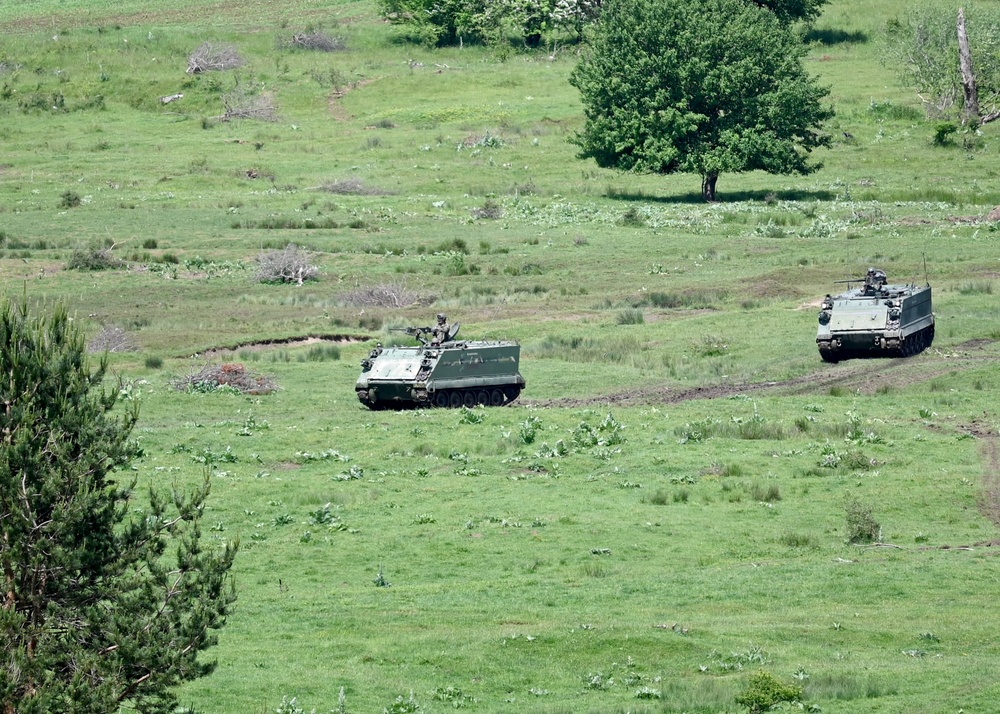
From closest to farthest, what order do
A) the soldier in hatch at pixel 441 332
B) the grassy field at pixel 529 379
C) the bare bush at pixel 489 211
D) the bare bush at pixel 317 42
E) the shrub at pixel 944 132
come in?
the grassy field at pixel 529 379, the soldier in hatch at pixel 441 332, the bare bush at pixel 489 211, the shrub at pixel 944 132, the bare bush at pixel 317 42

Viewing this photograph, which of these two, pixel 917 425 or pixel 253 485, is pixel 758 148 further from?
pixel 253 485

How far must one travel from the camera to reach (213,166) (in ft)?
272

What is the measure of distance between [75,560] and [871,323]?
31.6 m

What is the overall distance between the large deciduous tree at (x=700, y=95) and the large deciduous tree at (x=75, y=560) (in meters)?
61.7

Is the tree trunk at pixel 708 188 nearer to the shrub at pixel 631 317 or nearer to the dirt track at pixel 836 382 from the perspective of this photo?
the shrub at pixel 631 317

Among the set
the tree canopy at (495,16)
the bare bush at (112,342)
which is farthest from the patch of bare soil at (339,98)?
the bare bush at (112,342)

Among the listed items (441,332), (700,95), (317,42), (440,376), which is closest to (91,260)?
(441,332)

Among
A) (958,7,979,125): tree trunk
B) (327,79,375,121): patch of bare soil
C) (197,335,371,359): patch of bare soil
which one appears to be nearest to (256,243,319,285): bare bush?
(197,335,371,359): patch of bare soil

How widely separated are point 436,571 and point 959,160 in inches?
2664

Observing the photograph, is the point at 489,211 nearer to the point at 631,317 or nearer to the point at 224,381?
the point at 631,317

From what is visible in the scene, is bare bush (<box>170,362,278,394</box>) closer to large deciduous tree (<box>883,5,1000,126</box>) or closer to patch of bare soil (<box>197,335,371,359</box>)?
patch of bare soil (<box>197,335,371,359</box>)

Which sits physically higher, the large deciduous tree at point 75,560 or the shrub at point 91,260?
the large deciduous tree at point 75,560

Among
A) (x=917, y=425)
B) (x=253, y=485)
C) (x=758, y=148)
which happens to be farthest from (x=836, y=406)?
(x=758, y=148)

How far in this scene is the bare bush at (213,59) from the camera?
101m
